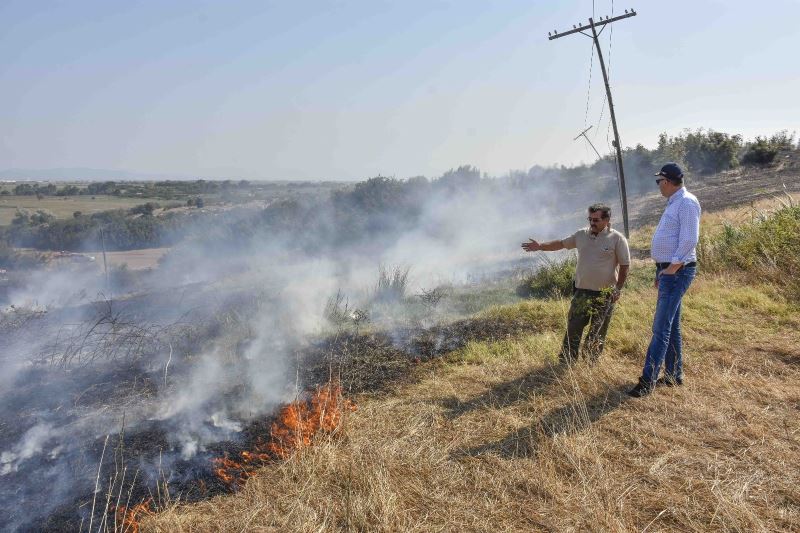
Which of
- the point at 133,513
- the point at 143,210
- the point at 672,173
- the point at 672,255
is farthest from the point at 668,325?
the point at 143,210

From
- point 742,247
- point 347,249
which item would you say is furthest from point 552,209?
point 742,247

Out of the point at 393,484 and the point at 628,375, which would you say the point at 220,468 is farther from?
the point at 628,375

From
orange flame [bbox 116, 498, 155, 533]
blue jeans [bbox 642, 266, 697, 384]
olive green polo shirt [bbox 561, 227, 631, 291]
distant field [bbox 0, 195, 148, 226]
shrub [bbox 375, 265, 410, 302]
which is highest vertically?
distant field [bbox 0, 195, 148, 226]

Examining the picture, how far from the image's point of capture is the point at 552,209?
26.6m

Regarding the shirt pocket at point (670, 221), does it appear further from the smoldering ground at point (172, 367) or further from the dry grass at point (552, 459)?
the smoldering ground at point (172, 367)

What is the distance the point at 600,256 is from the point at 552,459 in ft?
7.00

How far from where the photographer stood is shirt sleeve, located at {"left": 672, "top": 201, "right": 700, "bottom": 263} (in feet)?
12.4

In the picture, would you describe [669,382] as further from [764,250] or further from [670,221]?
[764,250]

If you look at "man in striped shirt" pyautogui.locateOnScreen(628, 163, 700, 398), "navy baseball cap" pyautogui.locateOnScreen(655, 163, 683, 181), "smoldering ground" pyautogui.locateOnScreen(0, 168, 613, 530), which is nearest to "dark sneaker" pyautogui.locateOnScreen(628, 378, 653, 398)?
"man in striped shirt" pyautogui.locateOnScreen(628, 163, 700, 398)

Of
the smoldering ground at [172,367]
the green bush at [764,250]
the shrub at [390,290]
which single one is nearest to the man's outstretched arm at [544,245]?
the smoldering ground at [172,367]

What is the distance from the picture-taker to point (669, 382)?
4.28m

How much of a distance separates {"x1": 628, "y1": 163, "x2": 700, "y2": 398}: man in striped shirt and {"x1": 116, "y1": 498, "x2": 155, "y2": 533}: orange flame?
3.79 m

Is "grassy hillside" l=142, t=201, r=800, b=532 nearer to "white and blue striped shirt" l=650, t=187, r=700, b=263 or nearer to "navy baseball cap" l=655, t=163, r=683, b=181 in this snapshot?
"white and blue striped shirt" l=650, t=187, r=700, b=263

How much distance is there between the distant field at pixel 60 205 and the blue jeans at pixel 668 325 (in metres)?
28.9
